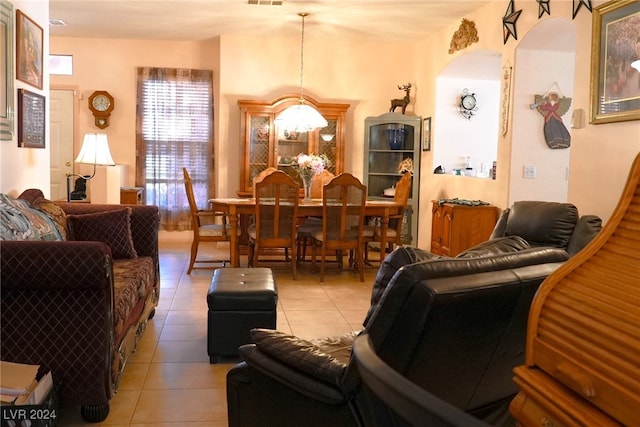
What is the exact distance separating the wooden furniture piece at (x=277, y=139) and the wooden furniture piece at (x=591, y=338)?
21.0 ft

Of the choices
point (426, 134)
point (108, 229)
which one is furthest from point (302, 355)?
point (426, 134)

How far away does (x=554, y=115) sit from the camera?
211 inches

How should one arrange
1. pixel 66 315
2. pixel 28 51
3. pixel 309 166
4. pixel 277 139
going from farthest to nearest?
1. pixel 277 139
2. pixel 309 166
3. pixel 28 51
4. pixel 66 315

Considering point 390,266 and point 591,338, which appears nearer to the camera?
point 591,338

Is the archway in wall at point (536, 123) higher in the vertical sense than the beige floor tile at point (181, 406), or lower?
higher

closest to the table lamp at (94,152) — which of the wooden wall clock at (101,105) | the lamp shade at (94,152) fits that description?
the lamp shade at (94,152)

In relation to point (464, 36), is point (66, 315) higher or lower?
lower

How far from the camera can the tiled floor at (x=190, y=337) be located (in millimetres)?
2777

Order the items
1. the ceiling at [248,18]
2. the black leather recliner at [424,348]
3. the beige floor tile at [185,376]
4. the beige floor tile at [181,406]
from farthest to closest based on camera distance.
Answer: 1. the ceiling at [248,18]
2. the beige floor tile at [185,376]
3. the beige floor tile at [181,406]
4. the black leather recliner at [424,348]

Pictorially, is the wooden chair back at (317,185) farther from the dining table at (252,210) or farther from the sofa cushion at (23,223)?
the sofa cushion at (23,223)

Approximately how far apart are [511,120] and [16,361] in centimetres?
446

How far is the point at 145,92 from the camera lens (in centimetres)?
792

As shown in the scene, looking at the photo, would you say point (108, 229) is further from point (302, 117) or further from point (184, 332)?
point (302, 117)

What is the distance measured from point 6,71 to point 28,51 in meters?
0.47
